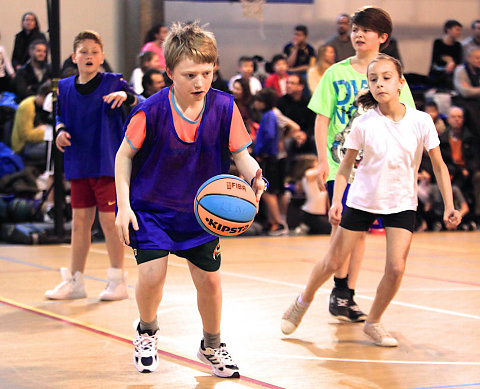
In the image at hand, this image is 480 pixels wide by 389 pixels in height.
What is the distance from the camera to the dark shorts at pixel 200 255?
3.96m

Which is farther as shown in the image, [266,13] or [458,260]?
[266,13]

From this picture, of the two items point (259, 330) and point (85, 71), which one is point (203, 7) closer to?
point (85, 71)

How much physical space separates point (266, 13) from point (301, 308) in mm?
11633

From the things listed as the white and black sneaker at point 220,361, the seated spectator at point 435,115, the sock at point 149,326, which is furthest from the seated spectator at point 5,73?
the white and black sneaker at point 220,361

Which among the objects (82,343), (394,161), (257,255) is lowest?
(257,255)

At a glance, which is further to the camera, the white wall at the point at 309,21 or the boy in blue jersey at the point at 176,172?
the white wall at the point at 309,21

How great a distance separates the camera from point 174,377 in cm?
394

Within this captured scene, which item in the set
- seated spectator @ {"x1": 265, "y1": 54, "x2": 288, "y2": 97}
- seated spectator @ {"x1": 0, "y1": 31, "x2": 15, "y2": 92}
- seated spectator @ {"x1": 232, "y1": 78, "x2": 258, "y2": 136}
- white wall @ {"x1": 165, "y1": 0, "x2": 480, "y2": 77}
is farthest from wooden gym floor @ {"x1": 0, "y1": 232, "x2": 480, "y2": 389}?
white wall @ {"x1": 165, "y1": 0, "x2": 480, "y2": 77}

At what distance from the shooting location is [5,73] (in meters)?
12.1

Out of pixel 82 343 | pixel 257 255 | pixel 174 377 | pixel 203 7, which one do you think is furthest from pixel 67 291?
pixel 203 7

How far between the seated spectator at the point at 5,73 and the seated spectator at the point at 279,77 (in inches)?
153

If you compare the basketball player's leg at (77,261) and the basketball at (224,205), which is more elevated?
the basketball at (224,205)

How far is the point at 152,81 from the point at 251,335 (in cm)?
496

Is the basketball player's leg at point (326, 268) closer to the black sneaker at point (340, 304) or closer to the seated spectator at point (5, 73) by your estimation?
the black sneaker at point (340, 304)
